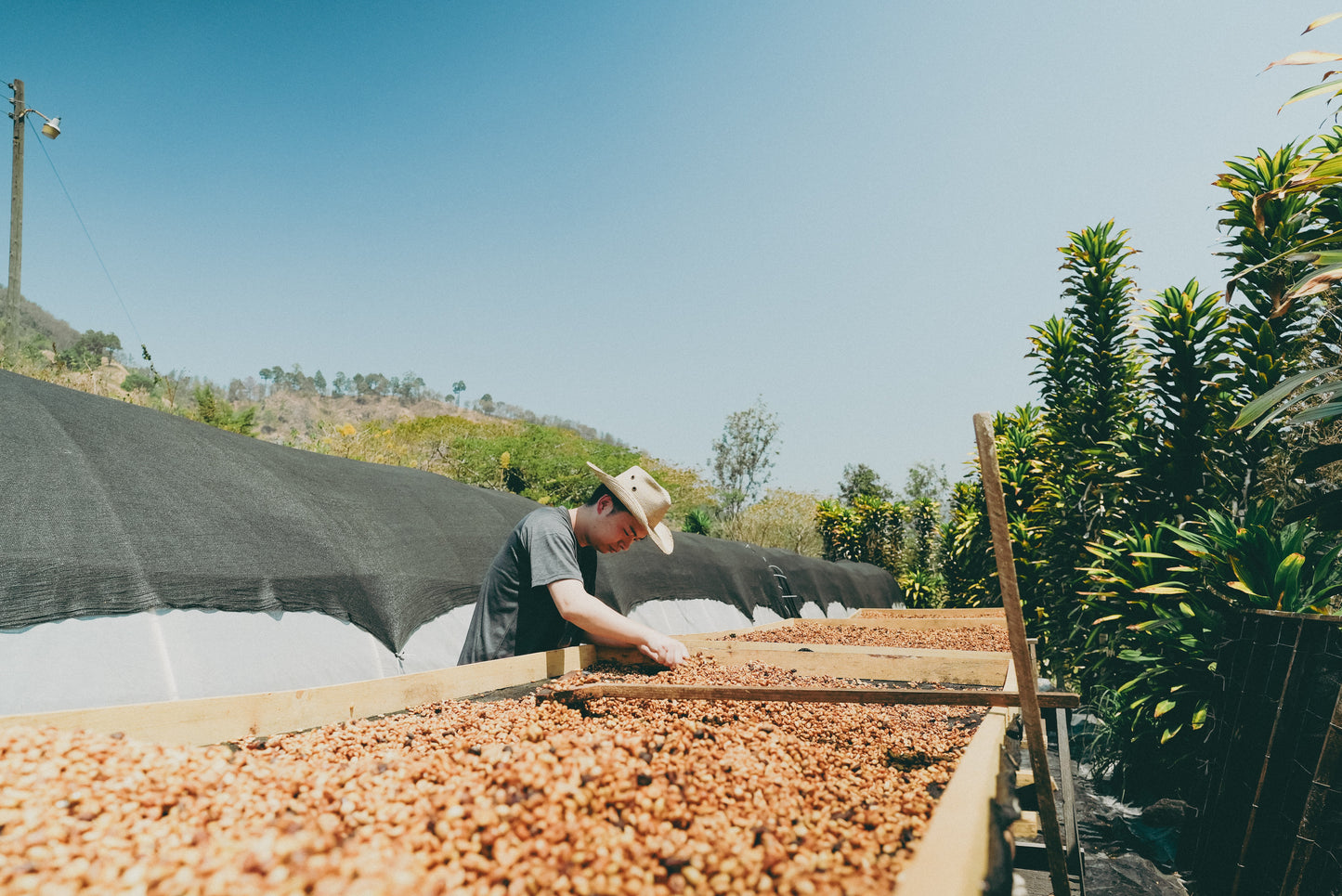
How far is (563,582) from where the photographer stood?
2.10 metres

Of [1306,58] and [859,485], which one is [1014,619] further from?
[859,485]

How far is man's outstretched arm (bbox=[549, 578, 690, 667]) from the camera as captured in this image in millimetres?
2033

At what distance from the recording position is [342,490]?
4.26 metres

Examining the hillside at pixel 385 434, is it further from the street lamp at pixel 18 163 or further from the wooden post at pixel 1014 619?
the wooden post at pixel 1014 619

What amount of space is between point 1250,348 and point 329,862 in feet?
17.6

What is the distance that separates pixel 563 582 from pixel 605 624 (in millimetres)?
202

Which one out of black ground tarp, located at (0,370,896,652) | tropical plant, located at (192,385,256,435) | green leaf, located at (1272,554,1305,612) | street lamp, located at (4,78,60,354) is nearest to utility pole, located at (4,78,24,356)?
street lamp, located at (4,78,60,354)

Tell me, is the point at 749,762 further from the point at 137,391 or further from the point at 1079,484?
the point at 137,391

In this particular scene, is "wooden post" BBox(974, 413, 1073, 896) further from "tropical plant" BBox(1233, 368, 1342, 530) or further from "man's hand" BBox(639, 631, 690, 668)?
"tropical plant" BBox(1233, 368, 1342, 530)

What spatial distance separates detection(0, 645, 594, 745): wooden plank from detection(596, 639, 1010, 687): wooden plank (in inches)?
22.2

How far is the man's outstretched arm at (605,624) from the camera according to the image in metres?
2.03

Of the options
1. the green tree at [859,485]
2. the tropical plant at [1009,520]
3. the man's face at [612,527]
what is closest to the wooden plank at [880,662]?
the man's face at [612,527]

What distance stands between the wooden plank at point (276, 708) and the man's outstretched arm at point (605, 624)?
198 mm

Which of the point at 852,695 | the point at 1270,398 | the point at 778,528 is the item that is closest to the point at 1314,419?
the point at 1270,398
